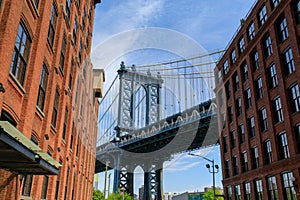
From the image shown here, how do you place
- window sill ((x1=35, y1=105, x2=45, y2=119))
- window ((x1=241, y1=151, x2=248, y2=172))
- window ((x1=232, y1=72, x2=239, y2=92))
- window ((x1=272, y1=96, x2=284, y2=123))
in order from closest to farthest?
1. window sill ((x1=35, y1=105, x2=45, y2=119))
2. window ((x1=272, y1=96, x2=284, y2=123))
3. window ((x1=241, y1=151, x2=248, y2=172))
4. window ((x1=232, y1=72, x2=239, y2=92))

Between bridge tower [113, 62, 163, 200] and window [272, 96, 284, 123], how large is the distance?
4511cm

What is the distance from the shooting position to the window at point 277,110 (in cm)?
2903

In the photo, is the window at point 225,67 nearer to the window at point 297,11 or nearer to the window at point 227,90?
the window at point 227,90

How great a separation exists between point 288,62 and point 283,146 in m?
7.58

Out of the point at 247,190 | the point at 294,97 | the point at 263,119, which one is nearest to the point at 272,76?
the point at 263,119

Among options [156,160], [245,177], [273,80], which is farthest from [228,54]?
[156,160]

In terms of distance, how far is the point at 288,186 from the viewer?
26422 mm

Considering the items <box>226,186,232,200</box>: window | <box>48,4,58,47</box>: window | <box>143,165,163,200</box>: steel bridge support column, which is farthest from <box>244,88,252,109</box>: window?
<box>143,165,163,200</box>: steel bridge support column

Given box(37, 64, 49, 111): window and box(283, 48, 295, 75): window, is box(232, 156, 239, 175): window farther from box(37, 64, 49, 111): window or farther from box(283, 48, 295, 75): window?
box(37, 64, 49, 111): window

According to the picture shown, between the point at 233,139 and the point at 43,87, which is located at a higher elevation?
the point at 233,139

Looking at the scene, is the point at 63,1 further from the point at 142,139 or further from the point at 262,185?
the point at 142,139

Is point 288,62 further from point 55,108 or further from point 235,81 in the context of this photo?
point 55,108

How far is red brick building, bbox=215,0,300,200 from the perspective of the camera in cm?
2670

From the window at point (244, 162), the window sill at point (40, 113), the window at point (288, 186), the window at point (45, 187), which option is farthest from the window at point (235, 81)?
the window sill at point (40, 113)
